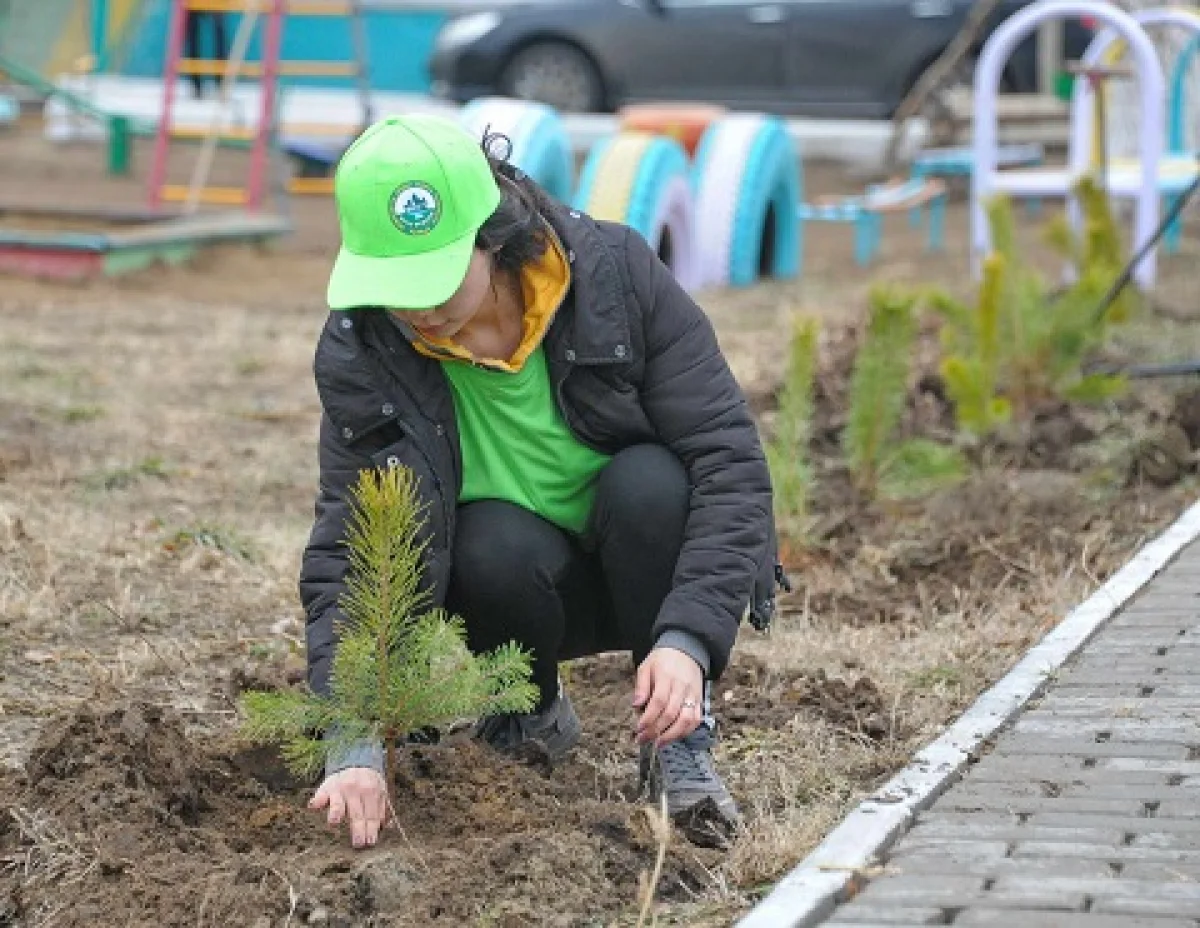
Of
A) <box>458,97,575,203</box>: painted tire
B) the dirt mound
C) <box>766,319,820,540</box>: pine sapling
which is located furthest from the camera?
<box>458,97,575,203</box>: painted tire

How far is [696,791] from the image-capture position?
369cm

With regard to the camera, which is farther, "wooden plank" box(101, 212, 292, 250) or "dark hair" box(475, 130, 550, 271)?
"wooden plank" box(101, 212, 292, 250)

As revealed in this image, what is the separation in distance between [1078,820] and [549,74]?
15.5 meters

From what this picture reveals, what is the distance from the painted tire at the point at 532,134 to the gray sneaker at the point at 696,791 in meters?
7.36

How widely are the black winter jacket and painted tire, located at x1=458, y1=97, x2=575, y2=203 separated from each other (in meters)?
7.24

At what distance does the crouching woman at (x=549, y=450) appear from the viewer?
3480mm

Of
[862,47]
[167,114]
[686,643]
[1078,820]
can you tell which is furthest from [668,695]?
[862,47]

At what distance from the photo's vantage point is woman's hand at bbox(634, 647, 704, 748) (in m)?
3.44

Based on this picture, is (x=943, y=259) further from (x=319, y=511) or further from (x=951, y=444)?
(x=319, y=511)

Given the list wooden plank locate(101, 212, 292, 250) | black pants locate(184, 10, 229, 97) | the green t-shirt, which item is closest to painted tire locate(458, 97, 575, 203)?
wooden plank locate(101, 212, 292, 250)

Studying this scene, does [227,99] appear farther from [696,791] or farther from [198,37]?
[696,791]

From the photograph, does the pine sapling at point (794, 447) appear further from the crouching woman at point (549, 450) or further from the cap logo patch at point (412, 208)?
the cap logo patch at point (412, 208)

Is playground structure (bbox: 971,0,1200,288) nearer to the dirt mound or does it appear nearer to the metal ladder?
the metal ladder

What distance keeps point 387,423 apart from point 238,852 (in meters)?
0.71
